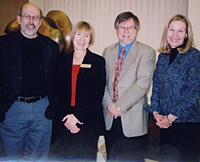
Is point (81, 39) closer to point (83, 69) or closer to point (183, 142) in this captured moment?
point (83, 69)

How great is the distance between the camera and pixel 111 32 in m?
3.38

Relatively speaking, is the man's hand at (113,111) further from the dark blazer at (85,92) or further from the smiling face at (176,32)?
the smiling face at (176,32)

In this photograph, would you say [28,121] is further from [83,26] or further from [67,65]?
[83,26]

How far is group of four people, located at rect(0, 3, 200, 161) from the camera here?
4.99 ft

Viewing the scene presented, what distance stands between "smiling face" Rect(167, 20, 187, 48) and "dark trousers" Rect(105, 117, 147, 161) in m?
0.77

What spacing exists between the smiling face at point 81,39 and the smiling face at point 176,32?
0.66 m

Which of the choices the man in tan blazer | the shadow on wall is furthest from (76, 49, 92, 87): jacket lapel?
the shadow on wall

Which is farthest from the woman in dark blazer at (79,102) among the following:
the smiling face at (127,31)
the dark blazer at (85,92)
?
the smiling face at (127,31)

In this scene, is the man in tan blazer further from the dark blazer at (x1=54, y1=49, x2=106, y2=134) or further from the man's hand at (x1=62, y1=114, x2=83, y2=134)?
the man's hand at (x1=62, y1=114, x2=83, y2=134)

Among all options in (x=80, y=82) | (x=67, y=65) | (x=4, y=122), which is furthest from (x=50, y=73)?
(x=4, y=122)

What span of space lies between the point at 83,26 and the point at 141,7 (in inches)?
73.6

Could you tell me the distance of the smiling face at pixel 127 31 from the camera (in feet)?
5.28

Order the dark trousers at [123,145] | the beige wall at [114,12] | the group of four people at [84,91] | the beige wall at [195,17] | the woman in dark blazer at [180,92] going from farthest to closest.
A: the beige wall at [114,12], the beige wall at [195,17], the dark trousers at [123,145], the group of four people at [84,91], the woman in dark blazer at [180,92]

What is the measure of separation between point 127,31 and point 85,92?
63 cm
